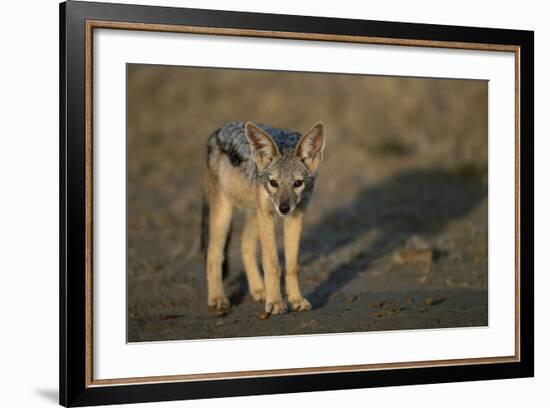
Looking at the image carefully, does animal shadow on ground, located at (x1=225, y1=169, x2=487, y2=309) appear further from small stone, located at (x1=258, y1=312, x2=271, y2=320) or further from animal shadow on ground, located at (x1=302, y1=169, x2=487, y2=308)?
small stone, located at (x1=258, y1=312, x2=271, y2=320)

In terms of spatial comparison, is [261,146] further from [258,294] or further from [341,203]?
[341,203]

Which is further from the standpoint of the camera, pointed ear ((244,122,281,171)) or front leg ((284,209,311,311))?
front leg ((284,209,311,311))

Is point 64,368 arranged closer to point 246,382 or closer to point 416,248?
point 246,382

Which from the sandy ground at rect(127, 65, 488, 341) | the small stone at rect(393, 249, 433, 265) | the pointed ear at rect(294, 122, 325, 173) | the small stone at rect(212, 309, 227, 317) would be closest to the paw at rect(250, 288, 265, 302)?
the sandy ground at rect(127, 65, 488, 341)

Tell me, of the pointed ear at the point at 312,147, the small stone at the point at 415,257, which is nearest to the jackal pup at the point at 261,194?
the pointed ear at the point at 312,147

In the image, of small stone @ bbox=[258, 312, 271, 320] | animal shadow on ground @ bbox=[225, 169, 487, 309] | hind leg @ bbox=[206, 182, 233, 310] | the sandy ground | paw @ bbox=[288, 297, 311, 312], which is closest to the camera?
small stone @ bbox=[258, 312, 271, 320]

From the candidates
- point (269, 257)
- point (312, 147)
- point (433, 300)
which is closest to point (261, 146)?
point (312, 147)

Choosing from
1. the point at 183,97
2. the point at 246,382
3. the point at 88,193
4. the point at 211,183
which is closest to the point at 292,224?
the point at 211,183

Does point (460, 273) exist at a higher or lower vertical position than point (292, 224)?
lower
